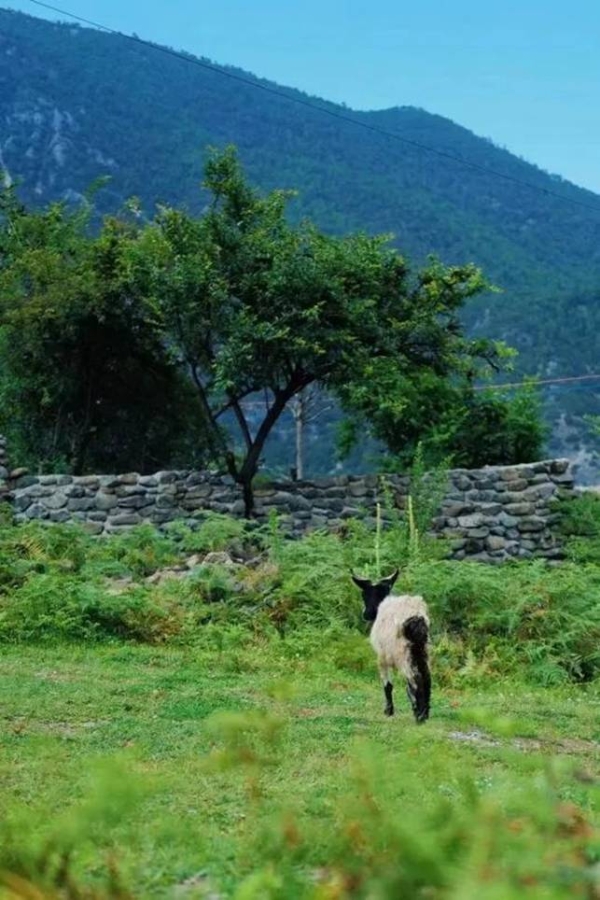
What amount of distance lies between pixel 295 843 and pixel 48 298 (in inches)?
764

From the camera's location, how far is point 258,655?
36.2ft

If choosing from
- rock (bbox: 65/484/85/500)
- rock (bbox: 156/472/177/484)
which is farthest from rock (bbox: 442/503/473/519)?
rock (bbox: 65/484/85/500)

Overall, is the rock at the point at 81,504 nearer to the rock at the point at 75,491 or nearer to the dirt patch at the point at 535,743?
the rock at the point at 75,491

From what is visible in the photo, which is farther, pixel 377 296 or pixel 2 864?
pixel 377 296

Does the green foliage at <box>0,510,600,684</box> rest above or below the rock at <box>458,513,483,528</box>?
below

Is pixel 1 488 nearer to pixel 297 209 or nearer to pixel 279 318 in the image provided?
pixel 279 318

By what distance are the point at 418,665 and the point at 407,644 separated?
19 centimetres

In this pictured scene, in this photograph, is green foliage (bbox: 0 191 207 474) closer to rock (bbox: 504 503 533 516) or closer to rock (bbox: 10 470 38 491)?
rock (bbox: 10 470 38 491)

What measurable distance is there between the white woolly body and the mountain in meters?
31.7

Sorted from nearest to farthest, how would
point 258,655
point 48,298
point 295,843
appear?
point 295,843 < point 258,655 < point 48,298

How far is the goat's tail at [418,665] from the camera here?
7355 mm

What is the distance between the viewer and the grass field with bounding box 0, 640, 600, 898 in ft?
6.10

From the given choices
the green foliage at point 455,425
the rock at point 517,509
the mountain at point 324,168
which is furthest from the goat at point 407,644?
the mountain at point 324,168

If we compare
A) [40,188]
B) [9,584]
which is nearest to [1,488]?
[9,584]
